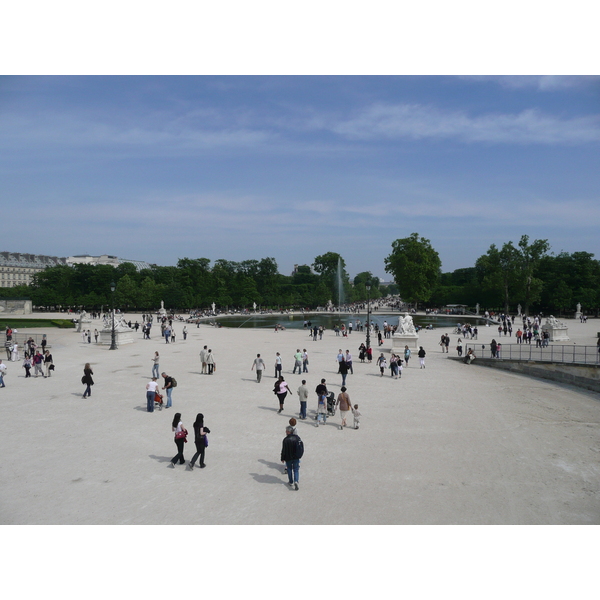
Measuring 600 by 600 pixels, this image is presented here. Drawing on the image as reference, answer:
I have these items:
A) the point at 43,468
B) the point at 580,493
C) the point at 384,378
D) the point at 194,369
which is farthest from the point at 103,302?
the point at 580,493

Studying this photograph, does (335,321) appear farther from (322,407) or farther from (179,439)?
(179,439)

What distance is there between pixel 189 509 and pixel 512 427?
9484 millimetres

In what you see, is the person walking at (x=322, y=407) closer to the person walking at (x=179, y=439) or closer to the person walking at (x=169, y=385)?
the person walking at (x=179, y=439)

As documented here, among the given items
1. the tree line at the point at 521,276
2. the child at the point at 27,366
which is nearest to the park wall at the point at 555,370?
the child at the point at 27,366

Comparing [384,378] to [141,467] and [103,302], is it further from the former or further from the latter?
[103,302]

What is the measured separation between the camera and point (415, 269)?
76.6 m

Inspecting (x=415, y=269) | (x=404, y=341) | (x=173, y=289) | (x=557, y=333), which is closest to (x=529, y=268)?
(x=415, y=269)

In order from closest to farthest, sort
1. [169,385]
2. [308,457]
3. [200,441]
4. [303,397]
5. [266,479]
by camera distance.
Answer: [266,479], [200,441], [308,457], [303,397], [169,385]

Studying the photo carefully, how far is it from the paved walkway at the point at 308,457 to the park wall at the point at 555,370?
213 cm

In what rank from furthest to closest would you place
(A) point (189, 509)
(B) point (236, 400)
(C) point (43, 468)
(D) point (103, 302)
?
1. (D) point (103, 302)
2. (B) point (236, 400)
3. (C) point (43, 468)
4. (A) point (189, 509)

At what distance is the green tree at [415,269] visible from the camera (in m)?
76.7

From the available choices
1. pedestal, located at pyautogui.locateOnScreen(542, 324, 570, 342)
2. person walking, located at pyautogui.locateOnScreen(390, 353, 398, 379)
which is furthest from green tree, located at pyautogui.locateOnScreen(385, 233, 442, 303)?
person walking, located at pyautogui.locateOnScreen(390, 353, 398, 379)

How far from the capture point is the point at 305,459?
10.3 meters

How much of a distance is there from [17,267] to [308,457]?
154656mm
